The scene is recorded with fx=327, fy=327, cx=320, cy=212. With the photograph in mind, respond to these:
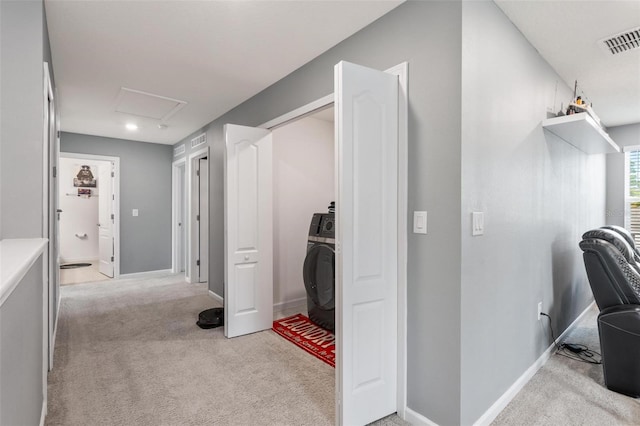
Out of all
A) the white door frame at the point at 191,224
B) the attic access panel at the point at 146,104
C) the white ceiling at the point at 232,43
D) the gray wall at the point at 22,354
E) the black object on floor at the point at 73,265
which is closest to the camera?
the gray wall at the point at 22,354

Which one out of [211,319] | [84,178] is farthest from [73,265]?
[211,319]

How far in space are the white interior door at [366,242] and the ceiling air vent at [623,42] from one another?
1.81m

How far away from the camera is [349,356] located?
1.73 meters

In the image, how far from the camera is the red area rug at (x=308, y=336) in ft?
9.04

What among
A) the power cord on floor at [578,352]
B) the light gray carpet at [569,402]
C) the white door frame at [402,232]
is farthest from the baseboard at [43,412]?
the power cord on floor at [578,352]

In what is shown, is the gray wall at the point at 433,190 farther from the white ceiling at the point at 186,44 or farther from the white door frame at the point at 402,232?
the white ceiling at the point at 186,44

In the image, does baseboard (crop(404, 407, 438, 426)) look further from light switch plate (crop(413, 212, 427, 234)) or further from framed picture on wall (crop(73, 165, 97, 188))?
framed picture on wall (crop(73, 165, 97, 188))

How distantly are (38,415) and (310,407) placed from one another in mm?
1428

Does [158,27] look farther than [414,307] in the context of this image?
Yes

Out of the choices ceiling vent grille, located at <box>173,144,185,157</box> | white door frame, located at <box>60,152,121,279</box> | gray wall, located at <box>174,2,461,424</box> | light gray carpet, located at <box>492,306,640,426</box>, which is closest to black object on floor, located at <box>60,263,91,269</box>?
white door frame, located at <box>60,152,121,279</box>

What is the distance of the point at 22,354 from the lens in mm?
1289

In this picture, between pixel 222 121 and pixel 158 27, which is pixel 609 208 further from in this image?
pixel 158 27

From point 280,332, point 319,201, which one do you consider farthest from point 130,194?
point 280,332

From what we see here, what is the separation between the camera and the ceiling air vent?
7.57 feet
